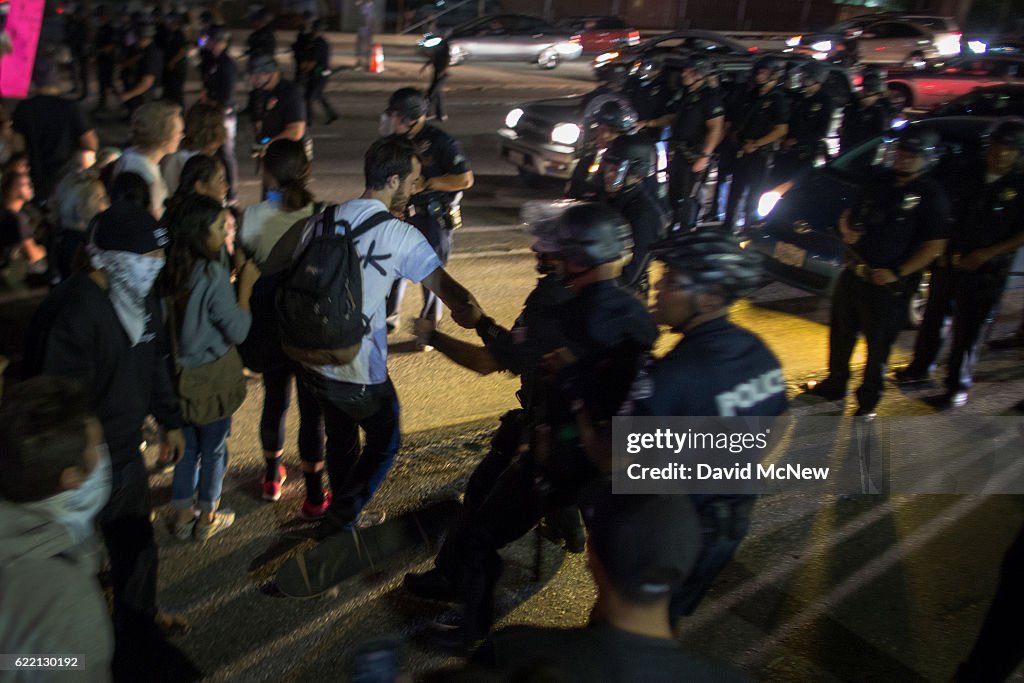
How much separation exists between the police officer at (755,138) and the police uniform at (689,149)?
31 centimetres

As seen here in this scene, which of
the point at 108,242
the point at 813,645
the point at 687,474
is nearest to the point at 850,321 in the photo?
the point at 813,645

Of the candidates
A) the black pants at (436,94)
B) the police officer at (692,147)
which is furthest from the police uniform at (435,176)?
the black pants at (436,94)

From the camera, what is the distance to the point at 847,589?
4340 millimetres

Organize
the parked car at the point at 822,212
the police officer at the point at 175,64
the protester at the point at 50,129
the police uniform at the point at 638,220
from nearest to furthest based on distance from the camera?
1. the police uniform at the point at 638,220
2. the protester at the point at 50,129
3. the parked car at the point at 822,212
4. the police officer at the point at 175,64

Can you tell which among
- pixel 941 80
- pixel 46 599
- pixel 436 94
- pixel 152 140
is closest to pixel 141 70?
pixel 436 94

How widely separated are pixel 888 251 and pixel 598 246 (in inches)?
106

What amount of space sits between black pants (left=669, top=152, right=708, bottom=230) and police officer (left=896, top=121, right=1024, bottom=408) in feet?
10.1

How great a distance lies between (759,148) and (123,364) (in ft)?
24.0

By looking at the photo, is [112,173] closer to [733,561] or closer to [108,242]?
[108,242]

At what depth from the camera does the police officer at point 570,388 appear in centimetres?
329

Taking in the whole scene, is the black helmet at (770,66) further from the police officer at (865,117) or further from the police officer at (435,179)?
the police officer at (435,179)

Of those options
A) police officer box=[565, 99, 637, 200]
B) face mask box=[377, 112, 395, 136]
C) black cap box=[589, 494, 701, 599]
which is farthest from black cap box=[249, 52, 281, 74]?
black cap box=[589, 494, 701, 599]

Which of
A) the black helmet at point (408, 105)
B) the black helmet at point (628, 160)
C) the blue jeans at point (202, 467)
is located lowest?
the blue jeans at point (202, 467)

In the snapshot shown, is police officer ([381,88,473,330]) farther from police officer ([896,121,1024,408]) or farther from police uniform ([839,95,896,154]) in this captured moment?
police uniform ([839,95,896,154])
